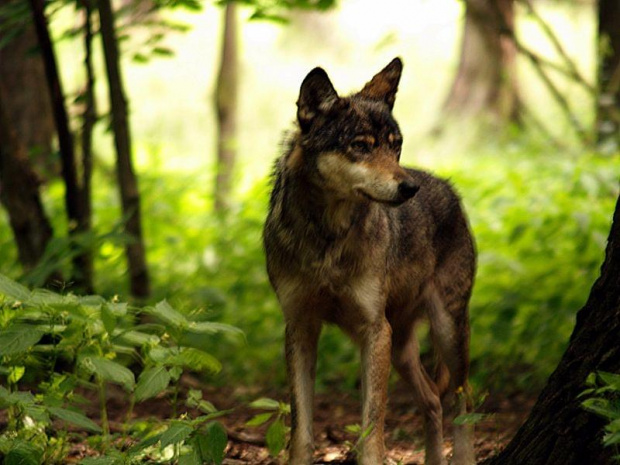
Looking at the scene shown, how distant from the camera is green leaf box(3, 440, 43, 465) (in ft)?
12.6

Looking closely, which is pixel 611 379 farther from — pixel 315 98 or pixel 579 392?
pixel 315 98

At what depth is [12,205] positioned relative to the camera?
7074 mm

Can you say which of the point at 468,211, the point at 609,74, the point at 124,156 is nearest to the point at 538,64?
the point at 609,74

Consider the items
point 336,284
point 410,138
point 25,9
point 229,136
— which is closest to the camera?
point 336,284

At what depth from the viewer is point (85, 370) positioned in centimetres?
459

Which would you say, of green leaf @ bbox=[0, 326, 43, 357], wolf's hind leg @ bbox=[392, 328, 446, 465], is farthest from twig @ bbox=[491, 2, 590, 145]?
green leaf @ bbox=[0, 326, 43, 357]

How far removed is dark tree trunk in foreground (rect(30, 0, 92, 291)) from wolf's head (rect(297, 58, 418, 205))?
9.05 feet

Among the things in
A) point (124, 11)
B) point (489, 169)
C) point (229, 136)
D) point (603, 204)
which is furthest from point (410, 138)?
point (124, 11)

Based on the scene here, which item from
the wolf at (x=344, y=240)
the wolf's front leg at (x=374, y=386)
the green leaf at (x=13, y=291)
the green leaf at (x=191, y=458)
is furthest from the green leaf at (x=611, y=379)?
the green leaf at (x=13, y=291)

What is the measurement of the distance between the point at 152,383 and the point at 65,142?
3728mm

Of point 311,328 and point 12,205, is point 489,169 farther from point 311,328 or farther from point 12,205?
point 311,328

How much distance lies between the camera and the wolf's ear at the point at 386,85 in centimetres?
503

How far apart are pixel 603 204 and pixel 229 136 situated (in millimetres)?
6128

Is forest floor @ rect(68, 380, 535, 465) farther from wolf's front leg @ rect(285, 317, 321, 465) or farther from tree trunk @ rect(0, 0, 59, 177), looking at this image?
tree trunk @ rect(0, 0, 59, 177)
